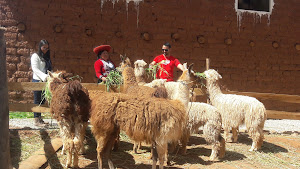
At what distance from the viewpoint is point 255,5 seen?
10.0 meters

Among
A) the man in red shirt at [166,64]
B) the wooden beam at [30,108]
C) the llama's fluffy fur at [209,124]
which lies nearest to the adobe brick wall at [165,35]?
the wooden beam at [30,108]

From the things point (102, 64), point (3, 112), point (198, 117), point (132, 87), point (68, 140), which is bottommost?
point (68, 140)

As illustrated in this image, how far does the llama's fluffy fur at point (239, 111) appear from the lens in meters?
5.20

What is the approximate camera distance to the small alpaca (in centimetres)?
385

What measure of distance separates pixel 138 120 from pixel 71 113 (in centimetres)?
110

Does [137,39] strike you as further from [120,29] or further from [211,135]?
[211,135]

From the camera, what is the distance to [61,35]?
7.66m

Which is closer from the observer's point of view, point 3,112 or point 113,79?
point 3,112

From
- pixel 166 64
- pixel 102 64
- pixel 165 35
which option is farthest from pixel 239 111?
pixel 165 35

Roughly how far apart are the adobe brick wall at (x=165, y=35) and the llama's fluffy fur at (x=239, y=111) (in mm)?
3157

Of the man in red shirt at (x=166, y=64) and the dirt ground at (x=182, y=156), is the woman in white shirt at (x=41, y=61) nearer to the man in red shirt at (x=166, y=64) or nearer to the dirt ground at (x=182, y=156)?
the dirt ground at (x=182, y=156)

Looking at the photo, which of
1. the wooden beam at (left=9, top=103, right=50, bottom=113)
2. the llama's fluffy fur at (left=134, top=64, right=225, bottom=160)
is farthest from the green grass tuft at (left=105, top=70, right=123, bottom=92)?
the wooden beam at (left=9, top=103, right=50, bottom=113)

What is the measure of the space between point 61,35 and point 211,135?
5.34 m

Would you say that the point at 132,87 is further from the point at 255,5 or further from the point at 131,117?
the point at 255,5
